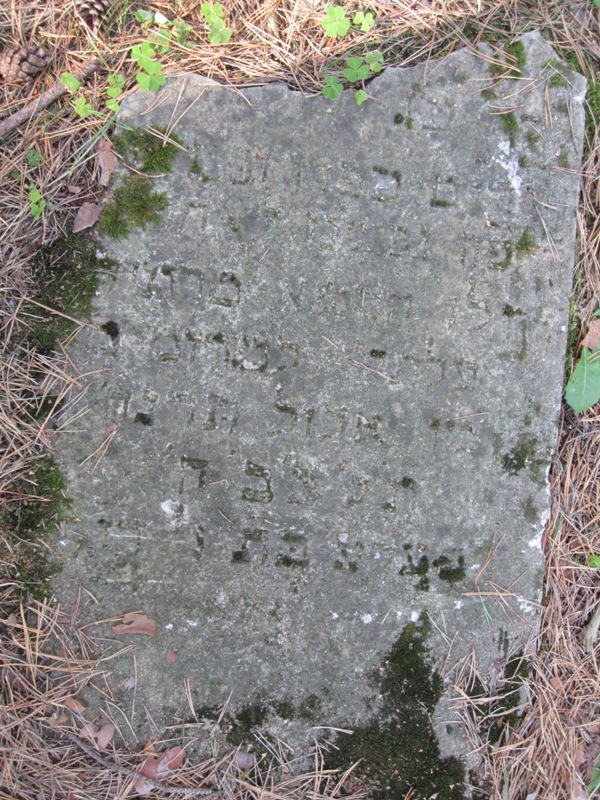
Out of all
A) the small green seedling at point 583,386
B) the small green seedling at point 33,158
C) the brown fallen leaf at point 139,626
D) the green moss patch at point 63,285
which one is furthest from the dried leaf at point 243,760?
the small green seedling at point 33,158

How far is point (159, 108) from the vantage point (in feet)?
6.96

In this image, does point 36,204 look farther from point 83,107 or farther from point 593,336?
point 593,336

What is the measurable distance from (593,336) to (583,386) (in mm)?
231

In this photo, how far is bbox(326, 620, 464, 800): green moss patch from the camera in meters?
2.17

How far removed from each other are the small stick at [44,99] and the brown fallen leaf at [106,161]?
0.29m

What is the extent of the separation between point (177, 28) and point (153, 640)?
2408mm

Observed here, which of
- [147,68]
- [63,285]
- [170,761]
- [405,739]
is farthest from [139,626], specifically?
[147,68]

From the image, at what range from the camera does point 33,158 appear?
217 cm

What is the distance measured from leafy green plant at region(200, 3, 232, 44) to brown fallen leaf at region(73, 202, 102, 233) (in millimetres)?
796

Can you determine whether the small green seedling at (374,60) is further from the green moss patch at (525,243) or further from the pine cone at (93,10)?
the pine cone at (93,10)

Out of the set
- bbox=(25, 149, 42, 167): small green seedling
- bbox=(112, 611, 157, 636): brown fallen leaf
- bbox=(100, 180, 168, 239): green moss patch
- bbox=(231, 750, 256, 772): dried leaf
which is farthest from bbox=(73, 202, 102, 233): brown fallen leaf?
bbox=(231, 750, 256, 772): dried leaf

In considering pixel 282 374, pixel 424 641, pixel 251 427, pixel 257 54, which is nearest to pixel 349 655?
pixel 424 641

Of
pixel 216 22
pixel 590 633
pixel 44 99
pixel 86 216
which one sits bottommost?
pixel 590 633

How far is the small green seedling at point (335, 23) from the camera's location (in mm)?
2092
